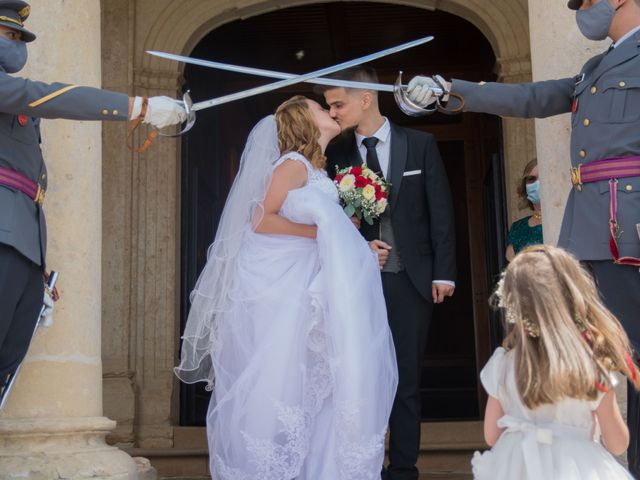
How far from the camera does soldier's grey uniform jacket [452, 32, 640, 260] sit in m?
3.75

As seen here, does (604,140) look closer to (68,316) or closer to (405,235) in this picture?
(405,235)

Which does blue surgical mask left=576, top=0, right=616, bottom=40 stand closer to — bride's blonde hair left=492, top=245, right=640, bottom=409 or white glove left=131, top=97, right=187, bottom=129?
bride's blonde hair left=492, top=245, right=640, bottom=409

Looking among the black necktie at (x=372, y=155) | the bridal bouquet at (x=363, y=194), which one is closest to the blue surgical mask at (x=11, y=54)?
the bridal bouquet at (x=363, y=194)

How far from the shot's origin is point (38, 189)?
159 inches

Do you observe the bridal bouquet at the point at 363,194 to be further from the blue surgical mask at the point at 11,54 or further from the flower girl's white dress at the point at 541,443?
the flower girl's white dress at the point at 541,443

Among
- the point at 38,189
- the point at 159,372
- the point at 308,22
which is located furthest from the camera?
the point at 308,22

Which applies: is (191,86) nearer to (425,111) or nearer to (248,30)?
(248,30)

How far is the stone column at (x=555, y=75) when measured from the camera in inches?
178

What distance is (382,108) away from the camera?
35.6ft

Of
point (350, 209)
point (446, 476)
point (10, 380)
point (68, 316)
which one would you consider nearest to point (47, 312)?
point (10, 380)

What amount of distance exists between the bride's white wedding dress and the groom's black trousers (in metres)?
0.31

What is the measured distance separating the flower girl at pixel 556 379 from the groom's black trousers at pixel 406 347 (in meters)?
1.56

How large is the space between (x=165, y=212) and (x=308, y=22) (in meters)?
2.84

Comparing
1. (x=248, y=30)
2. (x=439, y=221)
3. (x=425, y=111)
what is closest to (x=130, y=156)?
(x=248, y=30)
